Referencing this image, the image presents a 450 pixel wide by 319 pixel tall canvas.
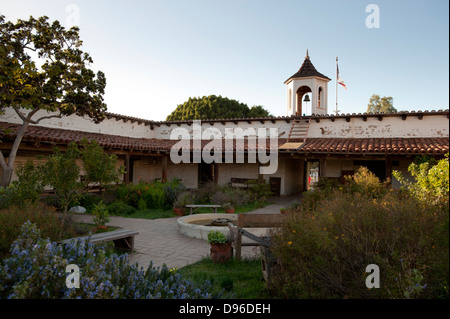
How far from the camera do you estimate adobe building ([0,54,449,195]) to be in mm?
12297

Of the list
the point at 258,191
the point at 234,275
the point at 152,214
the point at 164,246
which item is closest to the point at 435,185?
the point at 234,275

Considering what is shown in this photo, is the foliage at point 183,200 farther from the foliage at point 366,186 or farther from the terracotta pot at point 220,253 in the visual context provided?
the terracotta pot at point 220,253

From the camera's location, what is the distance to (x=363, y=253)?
2982 mm

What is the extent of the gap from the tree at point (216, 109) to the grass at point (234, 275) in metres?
26.2

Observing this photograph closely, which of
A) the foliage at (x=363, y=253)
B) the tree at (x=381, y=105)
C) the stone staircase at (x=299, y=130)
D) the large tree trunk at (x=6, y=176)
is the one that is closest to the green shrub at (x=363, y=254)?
the foliage at (x=363, y=253)

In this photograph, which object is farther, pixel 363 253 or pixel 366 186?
pixel 366 186

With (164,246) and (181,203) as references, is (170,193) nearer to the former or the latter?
(181,203)

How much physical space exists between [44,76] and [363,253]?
976 centimetres

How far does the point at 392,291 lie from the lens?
8.32 ft

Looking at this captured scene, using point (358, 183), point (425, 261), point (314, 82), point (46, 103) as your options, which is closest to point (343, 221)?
point (425, 261)

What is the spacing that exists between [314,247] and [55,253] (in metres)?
2.50

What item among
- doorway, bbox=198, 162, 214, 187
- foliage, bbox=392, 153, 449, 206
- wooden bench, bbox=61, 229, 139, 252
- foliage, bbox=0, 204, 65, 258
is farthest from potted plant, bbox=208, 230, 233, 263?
doorway, bbox=198, 162, 214, 187

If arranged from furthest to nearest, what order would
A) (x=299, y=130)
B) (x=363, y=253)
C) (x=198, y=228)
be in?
1. (x=299, y=130)
2. (x=198, y=228)
3. (x=363, y=253)

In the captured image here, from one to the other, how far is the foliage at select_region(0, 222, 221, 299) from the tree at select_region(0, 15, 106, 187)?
6536 millimetres
